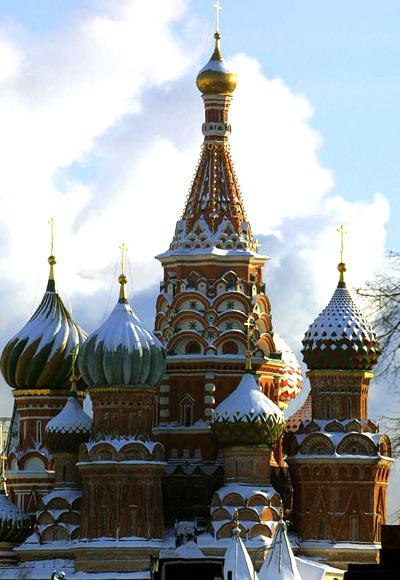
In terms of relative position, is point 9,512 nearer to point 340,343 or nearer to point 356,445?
point 356,445

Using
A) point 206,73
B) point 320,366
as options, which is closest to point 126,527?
point 320,366

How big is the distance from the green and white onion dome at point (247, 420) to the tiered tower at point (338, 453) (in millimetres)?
1404

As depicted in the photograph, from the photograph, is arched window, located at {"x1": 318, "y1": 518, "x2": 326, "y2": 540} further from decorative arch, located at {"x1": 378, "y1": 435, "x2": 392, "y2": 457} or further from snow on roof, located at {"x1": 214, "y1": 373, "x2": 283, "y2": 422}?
snow on roof, located at {"x1": 214, "y1": 373, "x2": 283, "y2": 422}

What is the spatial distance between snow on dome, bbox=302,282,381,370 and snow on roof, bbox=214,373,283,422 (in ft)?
5.47

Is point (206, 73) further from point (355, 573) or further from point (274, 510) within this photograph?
point (355, 573)

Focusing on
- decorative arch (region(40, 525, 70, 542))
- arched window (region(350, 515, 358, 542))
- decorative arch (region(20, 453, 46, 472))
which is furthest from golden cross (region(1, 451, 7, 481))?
arched window (region(350, 515, 358, 542))

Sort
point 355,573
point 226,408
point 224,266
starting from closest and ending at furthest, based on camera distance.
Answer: point 355,573
point 226,408
point 224,266

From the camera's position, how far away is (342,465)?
54750 millimetres

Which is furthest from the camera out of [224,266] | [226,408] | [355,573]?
[224,266]

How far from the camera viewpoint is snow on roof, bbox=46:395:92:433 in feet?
184

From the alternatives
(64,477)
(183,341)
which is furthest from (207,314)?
(64,477)

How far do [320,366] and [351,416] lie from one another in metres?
1.50

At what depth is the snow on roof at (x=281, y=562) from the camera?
49031 mm

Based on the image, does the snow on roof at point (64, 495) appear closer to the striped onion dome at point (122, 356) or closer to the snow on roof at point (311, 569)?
the striped onion dome at point (122, 356)
